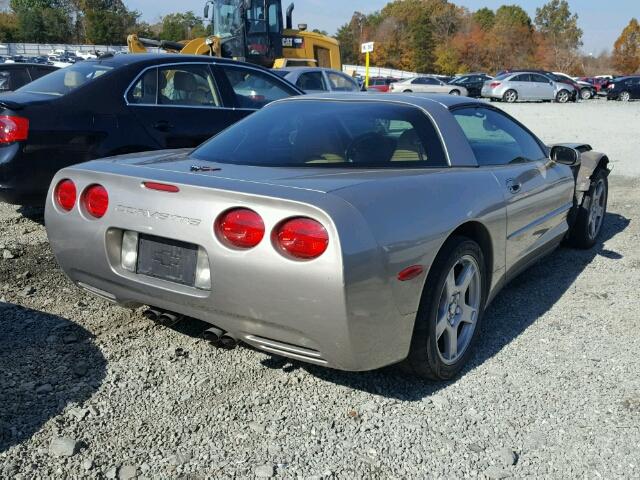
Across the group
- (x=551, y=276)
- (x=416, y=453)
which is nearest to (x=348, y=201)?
(x=416, y=453)

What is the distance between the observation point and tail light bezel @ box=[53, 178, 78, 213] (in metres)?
3.11

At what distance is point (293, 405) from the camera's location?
2.83 meters

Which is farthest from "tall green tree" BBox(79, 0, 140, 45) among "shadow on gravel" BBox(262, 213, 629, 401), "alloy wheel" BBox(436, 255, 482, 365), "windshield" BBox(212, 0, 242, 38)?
"alloy wheel" BBox(436, 255, 482, 365)

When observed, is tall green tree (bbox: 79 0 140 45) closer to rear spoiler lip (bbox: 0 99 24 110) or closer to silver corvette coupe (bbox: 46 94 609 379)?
rear spoiler lip (bbox: 0 99 24 110)

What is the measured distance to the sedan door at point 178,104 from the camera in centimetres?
552

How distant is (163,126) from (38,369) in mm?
A: 3026

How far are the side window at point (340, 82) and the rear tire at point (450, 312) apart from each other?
10.1 m

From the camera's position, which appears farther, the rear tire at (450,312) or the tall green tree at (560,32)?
the tall green tree at (560,32)

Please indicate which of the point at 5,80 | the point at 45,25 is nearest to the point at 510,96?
the point at 5,80

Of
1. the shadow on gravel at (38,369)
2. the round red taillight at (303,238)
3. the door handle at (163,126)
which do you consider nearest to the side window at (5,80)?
the door handle at (163,126)

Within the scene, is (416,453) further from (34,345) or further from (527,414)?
(34,345)

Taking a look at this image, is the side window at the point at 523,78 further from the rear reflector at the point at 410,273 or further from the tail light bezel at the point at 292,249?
the tail light bezel at the point at 292,249

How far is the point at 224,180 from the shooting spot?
9.03 ft

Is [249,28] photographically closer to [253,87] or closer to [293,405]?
[253,87]
